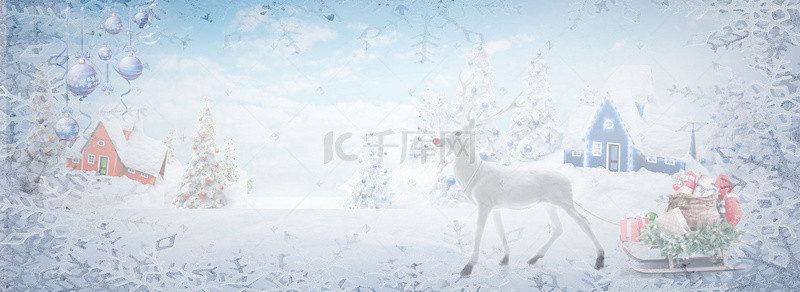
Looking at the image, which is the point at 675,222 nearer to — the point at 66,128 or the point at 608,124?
the point at 608,124

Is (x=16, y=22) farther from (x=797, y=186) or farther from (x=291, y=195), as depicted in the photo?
(x=797, y=186)

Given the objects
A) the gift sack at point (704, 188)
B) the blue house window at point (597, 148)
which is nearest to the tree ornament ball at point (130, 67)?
the blue house window at point (597, 148)

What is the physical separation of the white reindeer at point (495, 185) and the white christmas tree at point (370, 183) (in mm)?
468

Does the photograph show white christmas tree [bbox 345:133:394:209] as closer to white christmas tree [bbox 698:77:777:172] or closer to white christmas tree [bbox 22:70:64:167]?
white christmas tree [bbox 22:70:64:167]

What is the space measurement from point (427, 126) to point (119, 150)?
78.6 inches

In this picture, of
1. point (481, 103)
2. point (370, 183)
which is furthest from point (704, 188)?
point (370, 183)

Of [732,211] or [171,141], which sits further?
[171,141]

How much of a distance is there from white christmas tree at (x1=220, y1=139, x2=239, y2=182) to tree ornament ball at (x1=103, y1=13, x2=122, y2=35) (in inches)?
38.3

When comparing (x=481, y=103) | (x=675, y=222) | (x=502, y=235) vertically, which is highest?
(x=481, y=103)

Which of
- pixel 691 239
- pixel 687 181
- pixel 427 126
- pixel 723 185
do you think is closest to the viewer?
pixel 691 239

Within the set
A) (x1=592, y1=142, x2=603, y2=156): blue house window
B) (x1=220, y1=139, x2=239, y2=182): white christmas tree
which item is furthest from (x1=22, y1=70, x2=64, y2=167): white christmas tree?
(x1=592, y1=142, x2=603, y2=156): blue house window

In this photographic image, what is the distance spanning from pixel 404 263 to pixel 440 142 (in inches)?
32.0

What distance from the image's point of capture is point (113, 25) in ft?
10.1

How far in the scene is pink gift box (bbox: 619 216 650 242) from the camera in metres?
3.07
